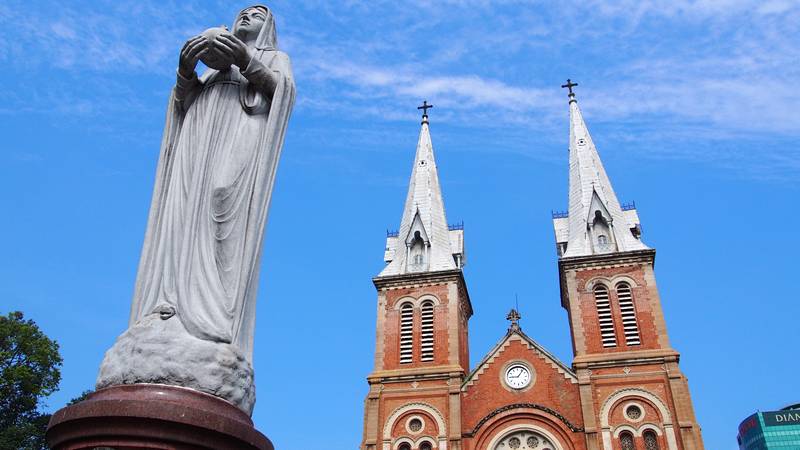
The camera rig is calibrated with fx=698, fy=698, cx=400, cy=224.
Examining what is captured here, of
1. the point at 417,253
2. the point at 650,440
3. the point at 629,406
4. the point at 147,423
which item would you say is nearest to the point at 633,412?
the point at 629,406

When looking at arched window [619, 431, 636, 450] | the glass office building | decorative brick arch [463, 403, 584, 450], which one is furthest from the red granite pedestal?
the glass office building

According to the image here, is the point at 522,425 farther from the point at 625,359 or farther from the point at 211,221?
the point at 211,221

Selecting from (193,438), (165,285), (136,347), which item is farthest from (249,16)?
(193,438)

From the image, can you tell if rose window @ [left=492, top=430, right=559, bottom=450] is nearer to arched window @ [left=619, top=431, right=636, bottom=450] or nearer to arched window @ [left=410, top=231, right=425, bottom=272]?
arched window @ [left=619, top=431, right=636, bottom=450]

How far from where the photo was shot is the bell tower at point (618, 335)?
23781 mm

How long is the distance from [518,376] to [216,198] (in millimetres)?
23586

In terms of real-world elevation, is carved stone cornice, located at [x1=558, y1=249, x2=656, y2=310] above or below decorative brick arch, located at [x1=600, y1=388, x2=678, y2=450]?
above

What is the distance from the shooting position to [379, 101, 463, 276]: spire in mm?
29734

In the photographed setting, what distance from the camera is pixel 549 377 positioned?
26.0m

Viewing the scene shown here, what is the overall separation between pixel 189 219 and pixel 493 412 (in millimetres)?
22488

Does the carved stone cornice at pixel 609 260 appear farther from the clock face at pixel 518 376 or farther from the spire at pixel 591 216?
the clock face at pixel 518 376

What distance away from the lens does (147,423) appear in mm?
3252

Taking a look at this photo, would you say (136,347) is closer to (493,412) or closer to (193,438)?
(193,438)

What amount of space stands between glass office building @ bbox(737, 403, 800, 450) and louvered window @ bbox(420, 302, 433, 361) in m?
61.3
